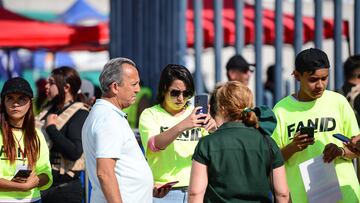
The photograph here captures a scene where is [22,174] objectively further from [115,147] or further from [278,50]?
[278,50]

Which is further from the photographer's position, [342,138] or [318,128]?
[318,128]

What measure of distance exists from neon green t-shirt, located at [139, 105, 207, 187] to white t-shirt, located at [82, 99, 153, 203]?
2.60ft

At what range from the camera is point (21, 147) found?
→ 659 cm

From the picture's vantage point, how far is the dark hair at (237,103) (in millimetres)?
5293

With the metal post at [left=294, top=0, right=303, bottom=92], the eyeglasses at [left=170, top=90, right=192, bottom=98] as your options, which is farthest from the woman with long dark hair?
the metal post at [left=294, top=0, right=303, bottom=92]

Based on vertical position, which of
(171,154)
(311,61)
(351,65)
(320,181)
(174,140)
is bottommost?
(320,181)

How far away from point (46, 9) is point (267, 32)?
1306cm

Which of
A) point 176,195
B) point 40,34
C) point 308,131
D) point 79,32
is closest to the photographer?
point 308,131

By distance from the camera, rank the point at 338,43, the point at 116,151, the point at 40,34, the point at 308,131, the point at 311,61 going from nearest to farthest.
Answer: the point at 116,151 < the point at 308,131 < the point at 311,61 < the point at 338,43 < the point at 40,34

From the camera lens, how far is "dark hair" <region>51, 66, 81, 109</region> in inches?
313

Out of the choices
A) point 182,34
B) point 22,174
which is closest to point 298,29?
point 182,34

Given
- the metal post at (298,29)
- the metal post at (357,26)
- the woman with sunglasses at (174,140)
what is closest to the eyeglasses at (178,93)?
the woman with sunglasses at (174,140)

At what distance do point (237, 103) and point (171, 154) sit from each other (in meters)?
1.18

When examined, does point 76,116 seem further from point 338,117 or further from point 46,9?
point 46,9
